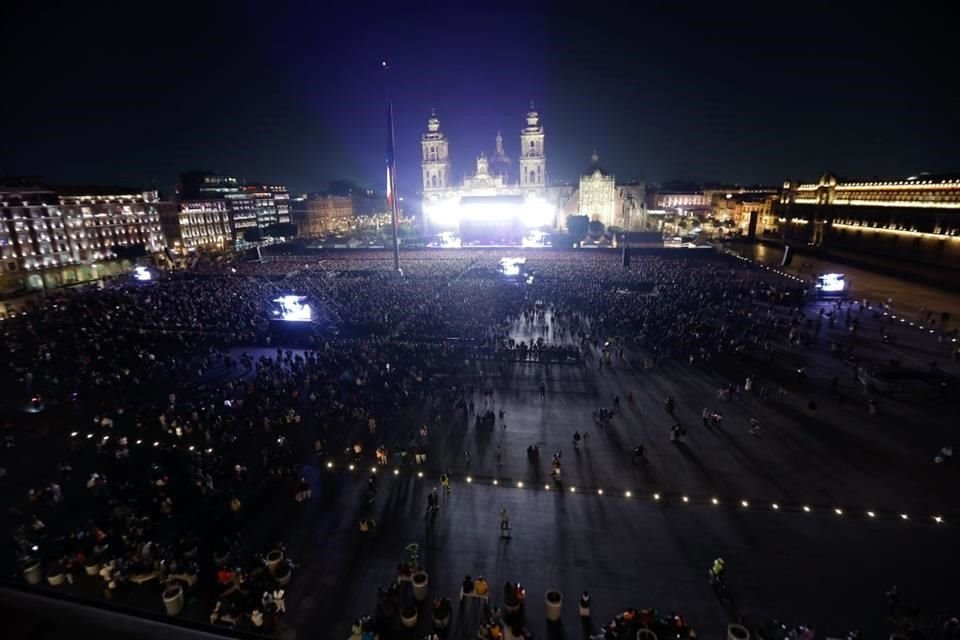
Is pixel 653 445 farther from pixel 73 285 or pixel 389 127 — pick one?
pixel 73 285

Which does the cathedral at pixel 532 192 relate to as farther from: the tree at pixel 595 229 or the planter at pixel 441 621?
the planter at pixel 441 621

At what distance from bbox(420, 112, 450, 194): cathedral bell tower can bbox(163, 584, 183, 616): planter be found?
96010 mm

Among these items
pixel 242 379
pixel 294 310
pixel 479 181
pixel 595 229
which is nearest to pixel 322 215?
pixel 479 181

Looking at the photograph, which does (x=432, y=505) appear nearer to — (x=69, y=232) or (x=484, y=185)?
(x=69, y=232)

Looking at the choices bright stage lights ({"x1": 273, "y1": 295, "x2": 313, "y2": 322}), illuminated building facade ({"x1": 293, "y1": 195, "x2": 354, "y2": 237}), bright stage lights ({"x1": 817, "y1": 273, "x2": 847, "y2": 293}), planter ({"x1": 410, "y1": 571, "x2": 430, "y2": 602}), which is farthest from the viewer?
illuminated building facade ({"x1": 293, "y1": 195, "x2": 354, "y2": 237})

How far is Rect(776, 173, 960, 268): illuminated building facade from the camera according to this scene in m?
45.3

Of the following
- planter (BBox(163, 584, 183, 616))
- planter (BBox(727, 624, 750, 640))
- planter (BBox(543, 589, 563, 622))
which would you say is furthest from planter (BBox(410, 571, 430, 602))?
planter (BBox(727, 624, 750, 640))

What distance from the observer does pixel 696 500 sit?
12.9 metres

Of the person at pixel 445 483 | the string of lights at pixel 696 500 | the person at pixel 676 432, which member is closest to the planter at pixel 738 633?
the string of lights at pixel 696 500

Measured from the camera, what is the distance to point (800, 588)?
9953 millimetres

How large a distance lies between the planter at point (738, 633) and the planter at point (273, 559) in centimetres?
931

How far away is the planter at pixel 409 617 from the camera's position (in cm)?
917

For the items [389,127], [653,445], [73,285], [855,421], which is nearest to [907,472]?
[855,421]

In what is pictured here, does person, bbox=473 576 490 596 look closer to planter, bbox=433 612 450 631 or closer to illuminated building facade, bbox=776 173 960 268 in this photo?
planter, bbox=433 612 450 631
